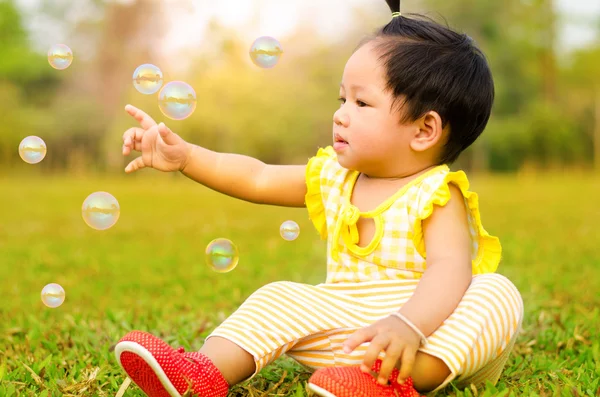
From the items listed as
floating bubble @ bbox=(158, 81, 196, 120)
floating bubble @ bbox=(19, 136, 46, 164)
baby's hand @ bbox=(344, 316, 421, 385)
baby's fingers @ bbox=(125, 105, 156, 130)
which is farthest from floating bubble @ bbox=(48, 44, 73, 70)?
baby's hand @ bbox=(344, 316, 421, 385)

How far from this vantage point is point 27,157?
7.73ft

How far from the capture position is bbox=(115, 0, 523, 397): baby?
160 cm

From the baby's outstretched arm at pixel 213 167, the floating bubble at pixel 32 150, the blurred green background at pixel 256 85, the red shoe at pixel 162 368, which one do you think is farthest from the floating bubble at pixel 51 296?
the blurred green background at pixel 256 85

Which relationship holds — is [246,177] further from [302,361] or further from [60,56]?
[60,56]

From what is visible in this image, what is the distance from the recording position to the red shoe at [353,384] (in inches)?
58.4

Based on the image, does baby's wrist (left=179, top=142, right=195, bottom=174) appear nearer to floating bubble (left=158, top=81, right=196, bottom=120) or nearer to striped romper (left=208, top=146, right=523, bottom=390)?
floating bubble (left=158, top=81, right=196, bottom=120)

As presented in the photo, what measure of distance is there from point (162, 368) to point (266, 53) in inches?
45.9

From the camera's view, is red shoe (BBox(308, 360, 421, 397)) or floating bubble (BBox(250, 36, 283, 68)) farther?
floating bubble (BBox(250, 36, 283, 68))

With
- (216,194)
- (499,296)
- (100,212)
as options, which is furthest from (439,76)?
(216,194)

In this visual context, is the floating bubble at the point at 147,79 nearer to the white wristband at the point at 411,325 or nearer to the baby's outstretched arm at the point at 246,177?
the baby's outstretched arm at the point at 246,177

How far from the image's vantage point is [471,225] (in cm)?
191

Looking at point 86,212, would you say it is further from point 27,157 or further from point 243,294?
point 243,294

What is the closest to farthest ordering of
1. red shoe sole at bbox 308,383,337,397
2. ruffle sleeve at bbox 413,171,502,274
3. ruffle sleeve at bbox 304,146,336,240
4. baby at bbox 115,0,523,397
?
red shoe sole at bbox 308,383,337,397 → baby at bbox 115,0,523,397 → ruffle sleeve at bbox 413,171,502,274 → ruffle sleeve at bbox 304,146,336,240

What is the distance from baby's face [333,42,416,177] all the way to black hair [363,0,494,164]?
0.09 feet
